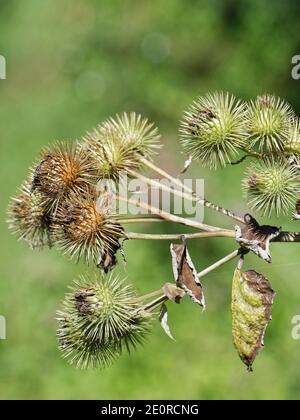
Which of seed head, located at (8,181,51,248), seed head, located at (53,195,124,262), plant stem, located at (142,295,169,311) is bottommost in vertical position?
plant stem, located at (142,295,169,311)

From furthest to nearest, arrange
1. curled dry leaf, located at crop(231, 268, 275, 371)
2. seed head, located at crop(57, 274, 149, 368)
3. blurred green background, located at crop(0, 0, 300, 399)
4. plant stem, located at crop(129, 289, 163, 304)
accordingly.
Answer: blurred green background, located at crop(0, 0, 300, 399) → seed head, located at crop(57, 274, 149, 368) → plant stem, located at crop(129, 289, 163, 304) → curled dry leaf, located at crop(231, 268, 275, 371)

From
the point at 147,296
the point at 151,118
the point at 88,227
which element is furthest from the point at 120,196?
the point at 151,118

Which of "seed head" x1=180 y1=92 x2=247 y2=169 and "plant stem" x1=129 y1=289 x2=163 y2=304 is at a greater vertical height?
"seed head" x1=180 y1=92 x2=247 y2=169

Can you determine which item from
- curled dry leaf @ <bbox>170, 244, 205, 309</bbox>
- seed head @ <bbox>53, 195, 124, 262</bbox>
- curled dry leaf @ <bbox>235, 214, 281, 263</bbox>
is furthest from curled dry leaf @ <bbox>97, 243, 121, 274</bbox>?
curled dry leaf @ <bbox>235, 214, 281, 263</bbox>

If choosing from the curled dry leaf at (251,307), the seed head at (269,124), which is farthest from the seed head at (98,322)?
the seed head at (269,124)

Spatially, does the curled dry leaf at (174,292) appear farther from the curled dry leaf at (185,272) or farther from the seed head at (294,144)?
the seed head at (294,144)

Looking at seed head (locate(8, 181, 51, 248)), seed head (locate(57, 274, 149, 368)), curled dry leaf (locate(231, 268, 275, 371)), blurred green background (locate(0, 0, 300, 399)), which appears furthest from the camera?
blurred green background (locate(0, 0, 300, 399))

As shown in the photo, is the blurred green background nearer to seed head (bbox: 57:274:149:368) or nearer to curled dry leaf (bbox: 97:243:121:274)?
seed head (bbox: 57:274:149:368)
